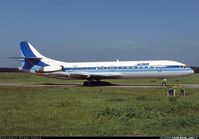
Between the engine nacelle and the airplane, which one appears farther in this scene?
the engine nacelle

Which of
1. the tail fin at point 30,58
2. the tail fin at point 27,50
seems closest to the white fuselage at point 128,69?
the tail fin at point 30,58

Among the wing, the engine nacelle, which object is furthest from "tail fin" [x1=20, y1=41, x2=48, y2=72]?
the wing

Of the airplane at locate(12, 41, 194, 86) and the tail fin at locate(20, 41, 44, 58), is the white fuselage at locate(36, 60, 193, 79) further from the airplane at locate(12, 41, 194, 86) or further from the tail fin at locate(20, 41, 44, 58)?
the tail fin at locate(20, 41, 44, 58)

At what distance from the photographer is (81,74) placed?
55.2 metres

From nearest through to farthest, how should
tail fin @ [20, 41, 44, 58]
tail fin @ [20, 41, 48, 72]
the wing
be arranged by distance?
the wing → tail fin @ [20, 41, 48, 72] → tail fin @ [20, 41, 44, 58]

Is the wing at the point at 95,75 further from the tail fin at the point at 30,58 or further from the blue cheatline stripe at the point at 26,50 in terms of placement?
the blue cheatline stripe at the point at 26,50

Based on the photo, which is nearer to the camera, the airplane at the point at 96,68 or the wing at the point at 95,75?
the airplane at the point at 96,68

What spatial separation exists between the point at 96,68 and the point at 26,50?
13.3m

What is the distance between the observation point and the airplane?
52750 mm

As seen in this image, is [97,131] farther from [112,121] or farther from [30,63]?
[30,63]

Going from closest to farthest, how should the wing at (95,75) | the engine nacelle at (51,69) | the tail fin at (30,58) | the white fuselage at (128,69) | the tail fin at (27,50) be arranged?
the white fuselage at (128,69) → the wing at (95,75) → the engine nacelle at (51,69) → the tail fin at (30,58) → the tail fin at (27,50)

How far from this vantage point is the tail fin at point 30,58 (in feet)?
199

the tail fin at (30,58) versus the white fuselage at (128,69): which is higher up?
the tail fin at (30,58)

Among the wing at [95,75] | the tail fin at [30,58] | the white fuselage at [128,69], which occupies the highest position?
the tail fin at [30,58]
